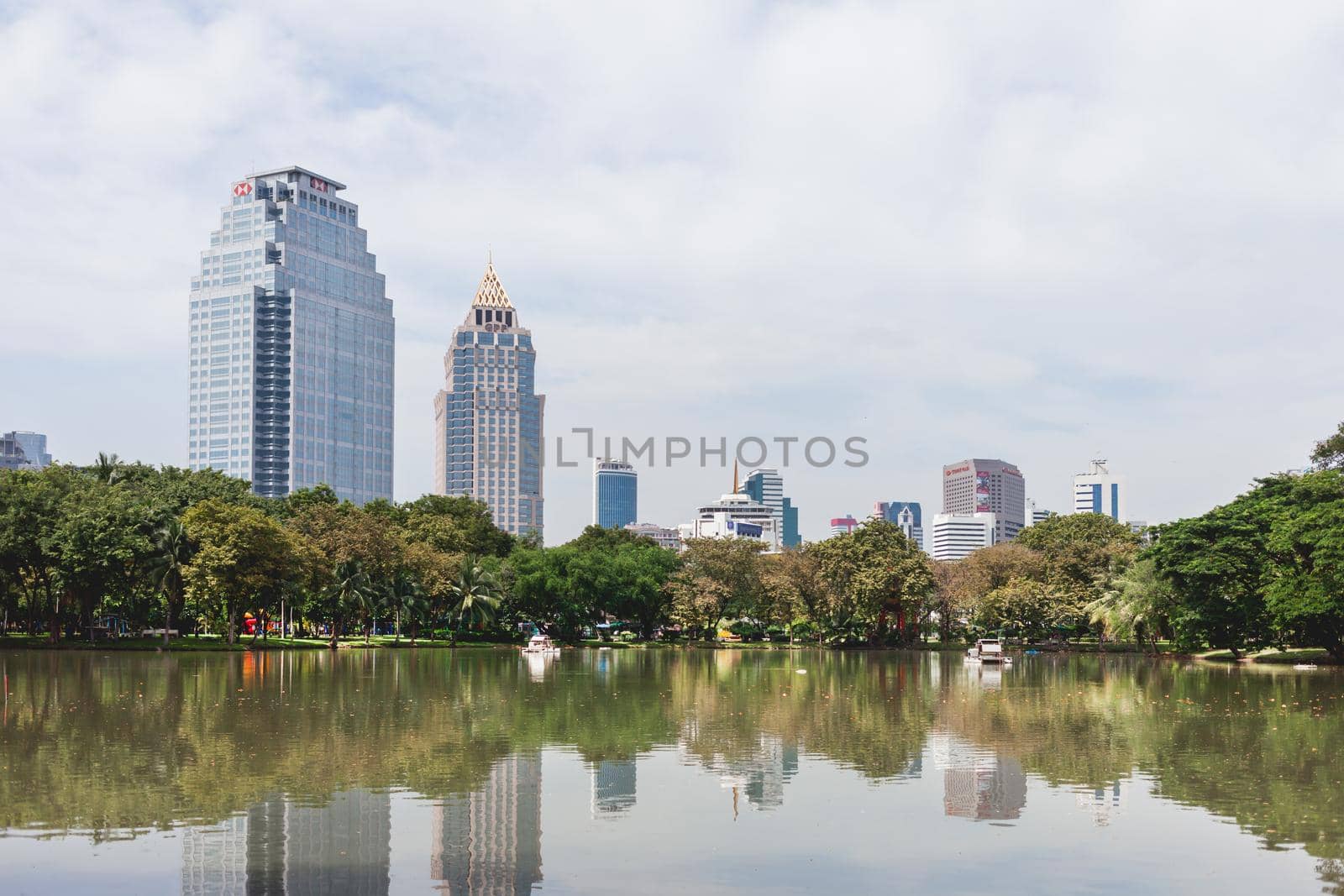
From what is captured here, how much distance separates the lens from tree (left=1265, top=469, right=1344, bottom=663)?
178 feet

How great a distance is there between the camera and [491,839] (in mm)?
12992

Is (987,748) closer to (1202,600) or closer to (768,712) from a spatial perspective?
(768,712)

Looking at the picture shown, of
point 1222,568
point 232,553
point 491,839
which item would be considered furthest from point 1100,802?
point 232,553

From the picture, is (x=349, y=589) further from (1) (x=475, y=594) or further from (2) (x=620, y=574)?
(2) (x=620, y=574)

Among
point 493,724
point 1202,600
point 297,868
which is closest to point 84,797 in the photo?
point 297,868

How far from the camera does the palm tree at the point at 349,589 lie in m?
79.4

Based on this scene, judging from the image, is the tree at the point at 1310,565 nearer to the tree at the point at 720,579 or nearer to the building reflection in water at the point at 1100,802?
the tree at the point at 720,579

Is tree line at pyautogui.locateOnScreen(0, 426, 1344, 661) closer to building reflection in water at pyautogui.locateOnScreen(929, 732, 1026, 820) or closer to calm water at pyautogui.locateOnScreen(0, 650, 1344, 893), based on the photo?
calm water at pyautogui.locateOnScreen(0, 650, 1344, 893)

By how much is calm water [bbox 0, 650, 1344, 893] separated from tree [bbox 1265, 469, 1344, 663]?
24435mm

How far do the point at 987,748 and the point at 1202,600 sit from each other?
48.4 m

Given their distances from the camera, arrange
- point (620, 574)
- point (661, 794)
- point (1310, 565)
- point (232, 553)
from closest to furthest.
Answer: point (661, 794) < point (1310, 565) < point (232, 553) < point (620, 574)

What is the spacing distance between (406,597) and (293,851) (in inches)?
2857

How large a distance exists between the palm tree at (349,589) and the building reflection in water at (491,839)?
213 ft

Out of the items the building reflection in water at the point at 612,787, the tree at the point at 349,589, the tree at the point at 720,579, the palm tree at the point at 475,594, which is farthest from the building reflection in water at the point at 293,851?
the tree at the point at 720,579
